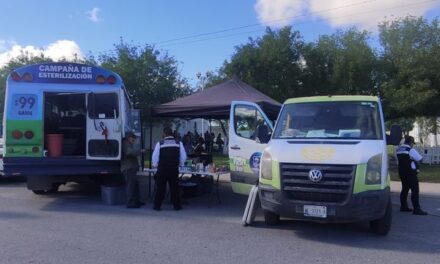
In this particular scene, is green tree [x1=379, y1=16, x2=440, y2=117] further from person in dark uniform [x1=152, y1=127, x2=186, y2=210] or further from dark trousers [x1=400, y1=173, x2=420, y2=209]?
person in dark uniform [x1=152, y1=127, x2=186, y2=210]

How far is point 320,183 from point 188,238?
7.22ft

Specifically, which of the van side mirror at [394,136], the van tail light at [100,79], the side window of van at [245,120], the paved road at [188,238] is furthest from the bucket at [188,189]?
the van side mirror at [394,136]

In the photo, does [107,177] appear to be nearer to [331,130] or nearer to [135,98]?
[331,130]

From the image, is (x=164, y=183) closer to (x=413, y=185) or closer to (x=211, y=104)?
(x=211, y=104)

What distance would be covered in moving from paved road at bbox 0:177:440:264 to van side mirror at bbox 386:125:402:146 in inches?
61.1

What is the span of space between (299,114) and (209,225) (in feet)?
8.35

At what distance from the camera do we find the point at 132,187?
1120cm

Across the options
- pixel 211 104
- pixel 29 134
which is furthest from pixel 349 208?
pixel 29 134

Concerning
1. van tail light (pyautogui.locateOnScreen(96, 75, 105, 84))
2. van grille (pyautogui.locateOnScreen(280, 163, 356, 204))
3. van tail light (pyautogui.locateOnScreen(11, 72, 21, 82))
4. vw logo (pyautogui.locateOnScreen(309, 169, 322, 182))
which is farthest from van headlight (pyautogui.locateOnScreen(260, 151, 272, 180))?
van tail light (pyautogui.locateOnScreen(11, 72, 21, 82))

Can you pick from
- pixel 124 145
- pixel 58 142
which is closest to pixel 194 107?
pixel 124 145

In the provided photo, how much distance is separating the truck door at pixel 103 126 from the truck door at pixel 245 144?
8.70ft

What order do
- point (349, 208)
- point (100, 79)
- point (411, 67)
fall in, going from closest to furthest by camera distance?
point (349, 208) < point (100, 79) < point (411, 67)

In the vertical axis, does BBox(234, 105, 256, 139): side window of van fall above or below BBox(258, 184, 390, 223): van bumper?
above

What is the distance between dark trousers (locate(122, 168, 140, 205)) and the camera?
11.1 meters
